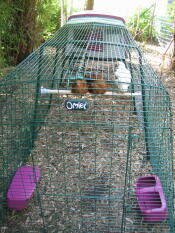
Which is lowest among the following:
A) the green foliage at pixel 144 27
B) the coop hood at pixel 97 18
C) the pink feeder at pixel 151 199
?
the pink feeder at pixel 151 199

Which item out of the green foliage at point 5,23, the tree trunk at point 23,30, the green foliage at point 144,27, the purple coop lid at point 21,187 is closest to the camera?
the purple coop lid at point 21,187

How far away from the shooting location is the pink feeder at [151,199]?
1.99 m

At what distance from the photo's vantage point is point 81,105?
5.62ft

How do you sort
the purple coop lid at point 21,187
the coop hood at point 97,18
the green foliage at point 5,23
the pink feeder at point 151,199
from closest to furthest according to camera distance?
the pink feeder at point 151,199, the purple coop lid at point 21,187, the coop hood at point 97,18, the green foliage at point 5,23

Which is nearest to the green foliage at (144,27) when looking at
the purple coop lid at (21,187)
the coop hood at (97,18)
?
the coop hood at (97,18)

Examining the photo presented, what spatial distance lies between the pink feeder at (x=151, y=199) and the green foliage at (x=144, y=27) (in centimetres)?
650

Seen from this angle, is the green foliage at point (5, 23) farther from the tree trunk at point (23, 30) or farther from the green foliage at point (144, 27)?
the green foliage at point (144, 27)

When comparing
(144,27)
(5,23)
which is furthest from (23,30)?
(144,27)

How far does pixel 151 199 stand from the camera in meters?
2.17

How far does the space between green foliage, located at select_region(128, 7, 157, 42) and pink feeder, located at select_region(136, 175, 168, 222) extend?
650 cm

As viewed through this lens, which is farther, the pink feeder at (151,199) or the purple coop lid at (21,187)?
the purple coop lid at (21,187)

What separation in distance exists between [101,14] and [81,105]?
83.4 inches

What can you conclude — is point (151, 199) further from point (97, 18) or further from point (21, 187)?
point (97, 18)

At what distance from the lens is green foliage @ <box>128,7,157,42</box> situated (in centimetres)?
814
